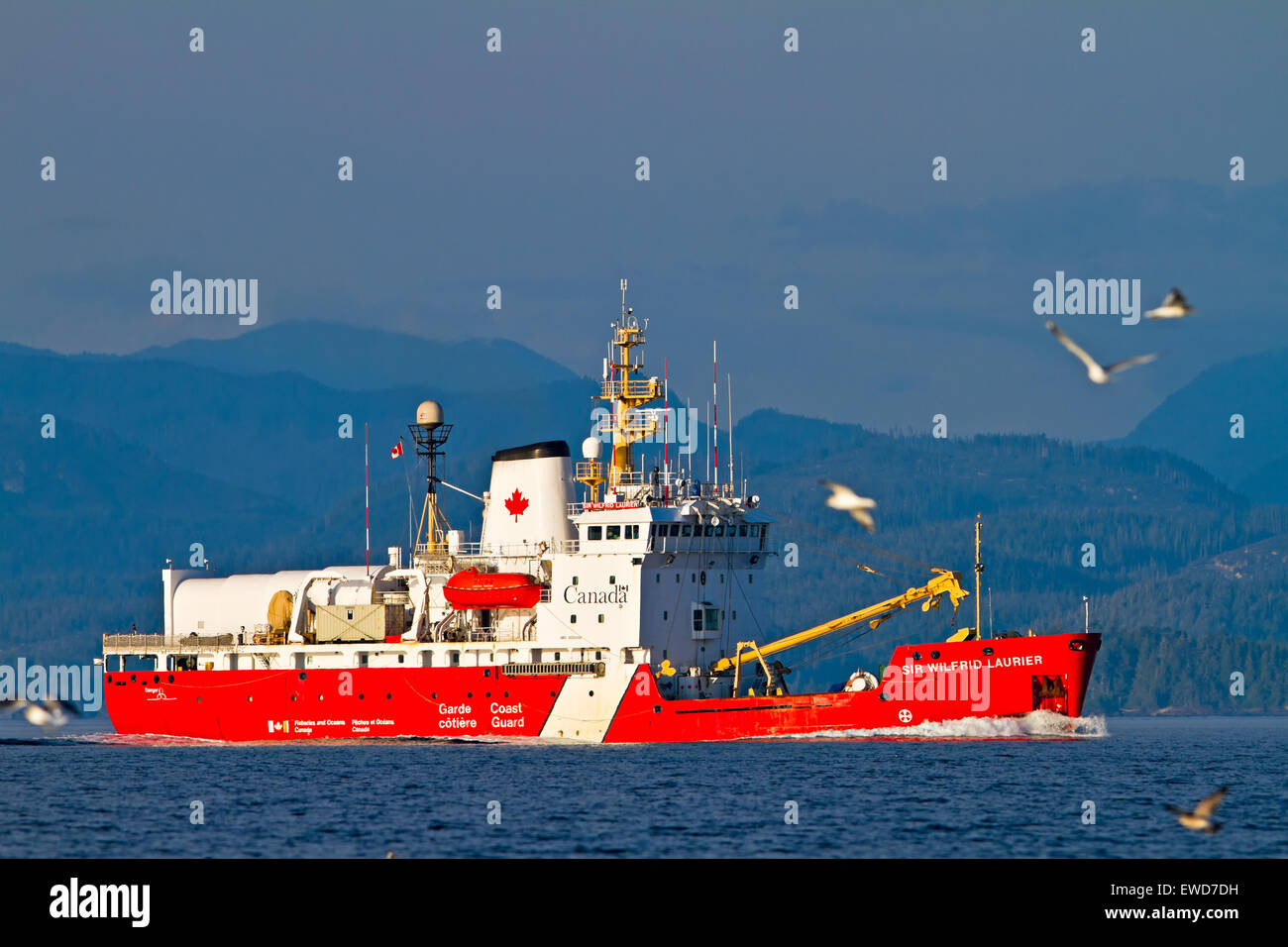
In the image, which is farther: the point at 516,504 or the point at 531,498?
the point at 516,504

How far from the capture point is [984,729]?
5331 centimetres

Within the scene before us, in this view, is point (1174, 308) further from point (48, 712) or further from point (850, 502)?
point (48, 712)

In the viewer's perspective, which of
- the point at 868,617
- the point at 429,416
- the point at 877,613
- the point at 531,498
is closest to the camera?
the point at 868,617

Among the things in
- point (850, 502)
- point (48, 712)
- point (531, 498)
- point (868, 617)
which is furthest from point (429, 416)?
point (850, 502)

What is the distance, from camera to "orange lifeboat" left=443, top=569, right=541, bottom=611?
5678 cm

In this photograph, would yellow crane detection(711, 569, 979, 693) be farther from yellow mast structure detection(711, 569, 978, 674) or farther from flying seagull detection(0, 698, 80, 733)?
flying seagull detection(0, 698, 80, 733)

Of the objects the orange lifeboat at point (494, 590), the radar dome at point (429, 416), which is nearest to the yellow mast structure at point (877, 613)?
the orange lifeboat at point (494, 590)

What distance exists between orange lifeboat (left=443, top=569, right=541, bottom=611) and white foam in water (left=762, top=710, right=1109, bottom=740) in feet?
30.4

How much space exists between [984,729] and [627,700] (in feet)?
33.7

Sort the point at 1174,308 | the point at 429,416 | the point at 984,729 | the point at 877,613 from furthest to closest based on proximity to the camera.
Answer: the point at 429,416
the point at 877,613
the point at 984,729
the point at 1174,308

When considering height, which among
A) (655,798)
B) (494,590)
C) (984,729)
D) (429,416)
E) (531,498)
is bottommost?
(655,798)

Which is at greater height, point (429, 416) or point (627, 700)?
point (429, 416)

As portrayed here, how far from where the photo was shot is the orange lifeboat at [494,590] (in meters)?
56.8
